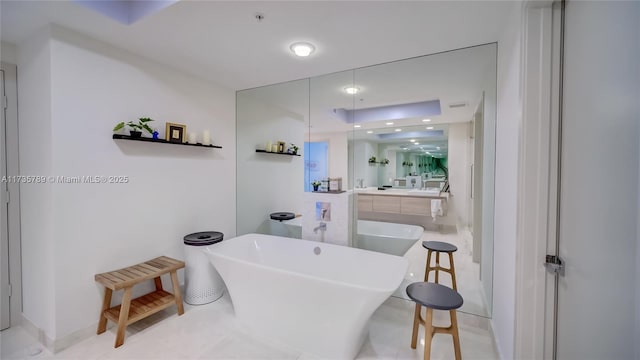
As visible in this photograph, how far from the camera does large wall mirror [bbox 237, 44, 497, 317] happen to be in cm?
256

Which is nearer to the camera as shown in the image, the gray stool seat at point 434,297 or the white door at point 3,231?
the gray stool seat at point 434,297

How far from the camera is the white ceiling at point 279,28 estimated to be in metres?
Answer: 1.61

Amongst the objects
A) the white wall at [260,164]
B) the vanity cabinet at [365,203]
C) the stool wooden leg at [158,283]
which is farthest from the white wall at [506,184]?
the stool wooden leg at [158,283]

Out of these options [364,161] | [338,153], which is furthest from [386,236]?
[338,153]

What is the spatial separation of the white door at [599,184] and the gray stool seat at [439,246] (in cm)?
106

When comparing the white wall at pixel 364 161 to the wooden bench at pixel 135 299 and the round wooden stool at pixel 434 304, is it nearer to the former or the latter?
the round wooden stool at pixel 434 304

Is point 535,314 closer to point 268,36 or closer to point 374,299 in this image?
point 374,299

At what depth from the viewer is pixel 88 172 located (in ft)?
6.59

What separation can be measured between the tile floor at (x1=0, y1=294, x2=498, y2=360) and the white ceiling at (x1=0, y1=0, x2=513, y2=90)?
2398 millimetres

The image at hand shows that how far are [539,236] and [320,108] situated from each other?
2.34 metres

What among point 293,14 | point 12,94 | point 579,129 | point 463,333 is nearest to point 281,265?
point 463,333

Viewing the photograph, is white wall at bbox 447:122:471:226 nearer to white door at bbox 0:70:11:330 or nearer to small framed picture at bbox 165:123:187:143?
small framed picture at bbox 165:123:187:143

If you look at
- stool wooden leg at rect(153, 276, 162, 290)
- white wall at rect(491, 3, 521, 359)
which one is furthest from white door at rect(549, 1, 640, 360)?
stool wooden leg at rect(153, 276, 162, 290)

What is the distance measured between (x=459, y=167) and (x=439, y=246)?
0.98 metres
